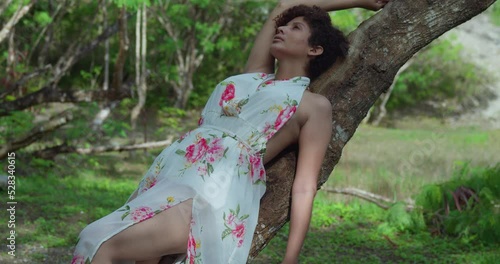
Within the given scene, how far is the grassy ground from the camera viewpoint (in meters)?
4.91

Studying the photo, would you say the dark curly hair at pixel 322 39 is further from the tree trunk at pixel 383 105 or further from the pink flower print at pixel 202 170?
the tree trunk at pixel 383 105

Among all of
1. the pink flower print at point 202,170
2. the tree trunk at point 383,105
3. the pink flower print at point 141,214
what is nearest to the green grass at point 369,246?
the pink flower print at point 202,170

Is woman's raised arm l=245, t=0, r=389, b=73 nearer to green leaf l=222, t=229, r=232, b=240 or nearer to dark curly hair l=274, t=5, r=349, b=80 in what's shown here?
dark curly hair l=274, t=5, r=349, b=80

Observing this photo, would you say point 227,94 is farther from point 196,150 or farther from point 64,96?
point 64,96

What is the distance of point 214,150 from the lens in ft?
7.85

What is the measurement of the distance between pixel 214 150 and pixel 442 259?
316 cm

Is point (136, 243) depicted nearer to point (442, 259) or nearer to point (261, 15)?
point (442, 259)

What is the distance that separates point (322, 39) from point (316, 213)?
4.02 metres

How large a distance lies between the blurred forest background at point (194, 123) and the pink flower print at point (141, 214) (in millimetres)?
2385

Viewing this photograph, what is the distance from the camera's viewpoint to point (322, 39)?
2.59 m

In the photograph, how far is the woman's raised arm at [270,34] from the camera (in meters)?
2.73

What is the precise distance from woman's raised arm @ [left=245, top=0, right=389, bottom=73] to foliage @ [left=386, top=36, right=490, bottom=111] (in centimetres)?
1766

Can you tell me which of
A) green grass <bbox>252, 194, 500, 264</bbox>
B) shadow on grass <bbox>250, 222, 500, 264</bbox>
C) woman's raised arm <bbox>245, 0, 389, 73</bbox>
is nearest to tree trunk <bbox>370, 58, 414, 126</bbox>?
green grass <bbox>252, 194, 500, 264</bbox>

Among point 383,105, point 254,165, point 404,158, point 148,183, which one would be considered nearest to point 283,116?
point 254,165
